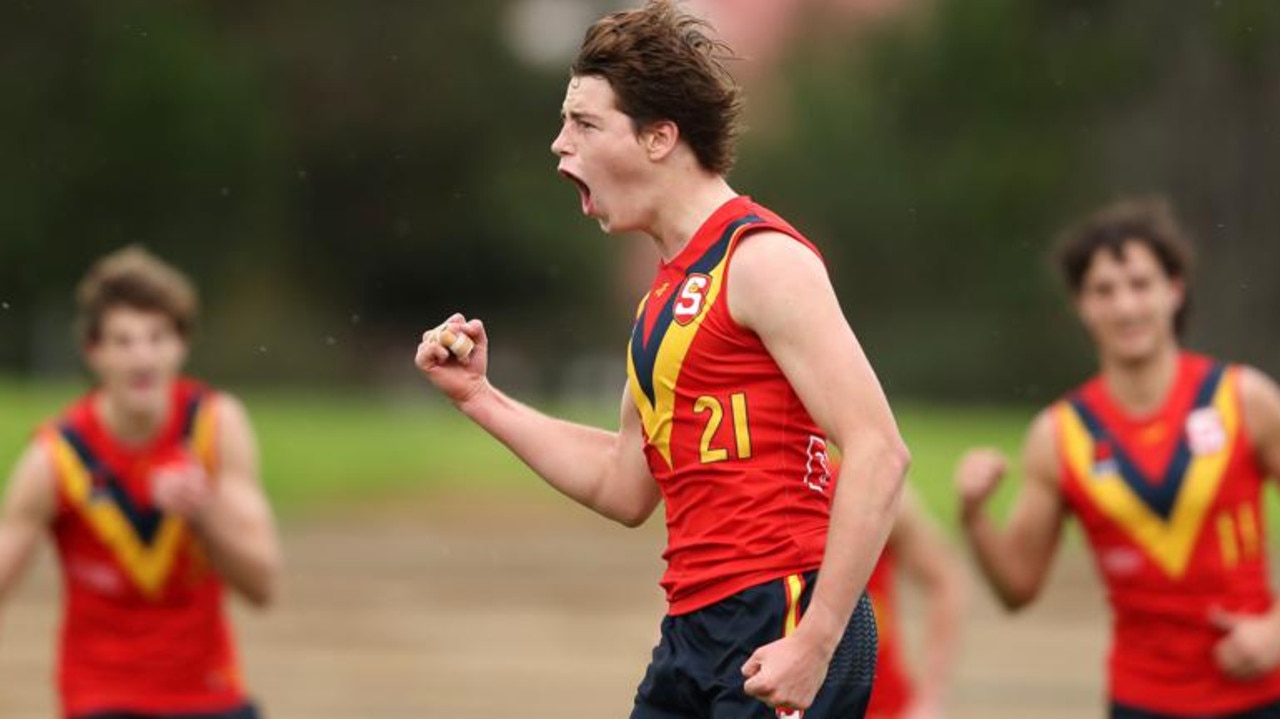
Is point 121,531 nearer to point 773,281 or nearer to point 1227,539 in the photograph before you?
point 1227,539

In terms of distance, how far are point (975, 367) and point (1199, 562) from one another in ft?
103

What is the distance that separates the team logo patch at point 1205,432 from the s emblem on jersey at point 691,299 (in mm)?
2679

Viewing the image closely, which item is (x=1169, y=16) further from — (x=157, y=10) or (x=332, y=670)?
(x=332, y=670)

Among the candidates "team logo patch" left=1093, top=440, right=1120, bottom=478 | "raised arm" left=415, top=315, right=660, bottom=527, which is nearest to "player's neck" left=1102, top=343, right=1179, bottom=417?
"team logo patch" left=1093, top=440, right=1120, bottom=478

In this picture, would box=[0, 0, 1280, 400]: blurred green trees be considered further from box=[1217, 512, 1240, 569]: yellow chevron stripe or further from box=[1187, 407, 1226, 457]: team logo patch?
box=[1217, 512, 1240, 569]: yellow chevron stripe

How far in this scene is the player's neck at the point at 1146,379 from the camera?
6.52 meters

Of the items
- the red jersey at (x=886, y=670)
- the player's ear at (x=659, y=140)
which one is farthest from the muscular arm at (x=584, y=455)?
the red jersey at (x=886, y=670)

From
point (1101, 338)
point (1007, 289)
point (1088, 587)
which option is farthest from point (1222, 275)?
point (1101, 338)

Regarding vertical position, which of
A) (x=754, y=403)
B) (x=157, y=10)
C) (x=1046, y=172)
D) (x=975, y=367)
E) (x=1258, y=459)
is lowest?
(x=754, y=403)

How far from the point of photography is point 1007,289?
127 ft

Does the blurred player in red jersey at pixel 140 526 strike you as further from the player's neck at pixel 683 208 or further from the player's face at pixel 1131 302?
the player's neck at pixel 683 208

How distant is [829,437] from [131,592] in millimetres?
3697

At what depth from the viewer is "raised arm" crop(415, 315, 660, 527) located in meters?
4.58

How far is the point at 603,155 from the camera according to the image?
13.8 ft
